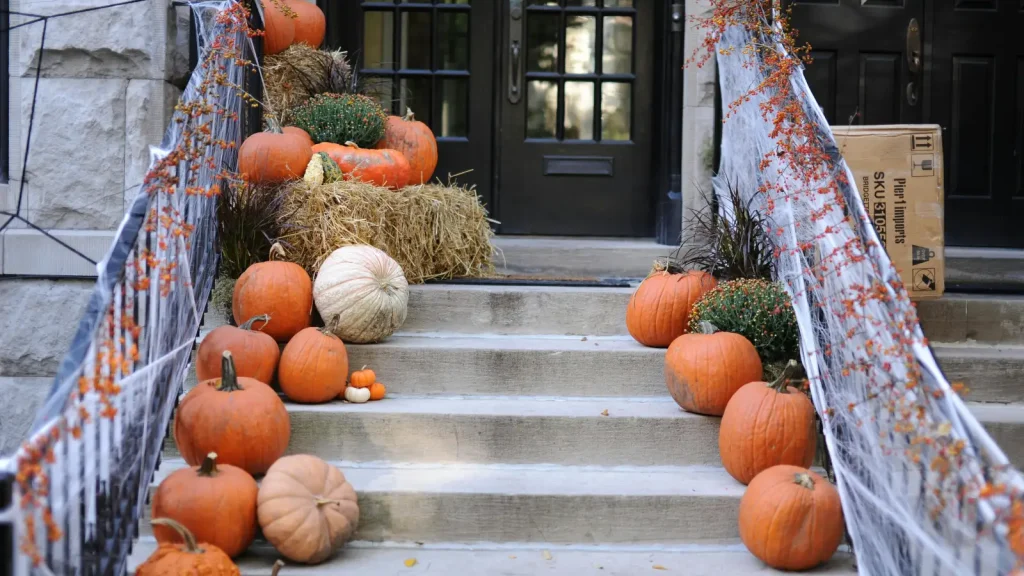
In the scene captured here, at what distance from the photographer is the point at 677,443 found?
3451 millimetres

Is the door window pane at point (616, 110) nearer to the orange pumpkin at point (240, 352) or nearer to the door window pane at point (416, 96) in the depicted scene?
the door window pane at point (416, 96)

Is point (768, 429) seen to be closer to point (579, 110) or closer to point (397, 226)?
point (397, 226)

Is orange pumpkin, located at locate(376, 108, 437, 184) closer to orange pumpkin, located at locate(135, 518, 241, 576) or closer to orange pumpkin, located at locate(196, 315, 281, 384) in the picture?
orange pumpkin, located at locate(196, 315, 281, 384)

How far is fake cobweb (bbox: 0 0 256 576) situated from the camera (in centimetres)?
212

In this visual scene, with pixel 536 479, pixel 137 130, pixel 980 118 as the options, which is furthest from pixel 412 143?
pixel 980 118

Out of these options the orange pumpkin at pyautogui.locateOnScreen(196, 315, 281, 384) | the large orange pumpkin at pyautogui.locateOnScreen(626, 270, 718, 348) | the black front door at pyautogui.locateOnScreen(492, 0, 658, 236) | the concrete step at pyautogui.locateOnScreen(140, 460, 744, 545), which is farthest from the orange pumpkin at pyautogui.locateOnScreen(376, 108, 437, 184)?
the concrete step at pyautogui.locateOnScreen(140, 460, 744, 545)

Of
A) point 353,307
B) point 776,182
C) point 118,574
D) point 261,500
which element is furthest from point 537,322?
point 118,574

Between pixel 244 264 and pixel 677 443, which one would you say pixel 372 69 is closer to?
pixel 244 264

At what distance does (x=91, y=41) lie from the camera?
13.4 feet

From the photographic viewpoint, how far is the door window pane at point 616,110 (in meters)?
5.78

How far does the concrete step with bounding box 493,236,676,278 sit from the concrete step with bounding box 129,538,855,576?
1993mm

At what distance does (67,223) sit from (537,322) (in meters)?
2.07

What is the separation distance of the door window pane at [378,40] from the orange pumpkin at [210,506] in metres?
Result: 3.47

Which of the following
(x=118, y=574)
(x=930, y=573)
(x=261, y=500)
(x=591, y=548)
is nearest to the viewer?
(x=930, y=573)
